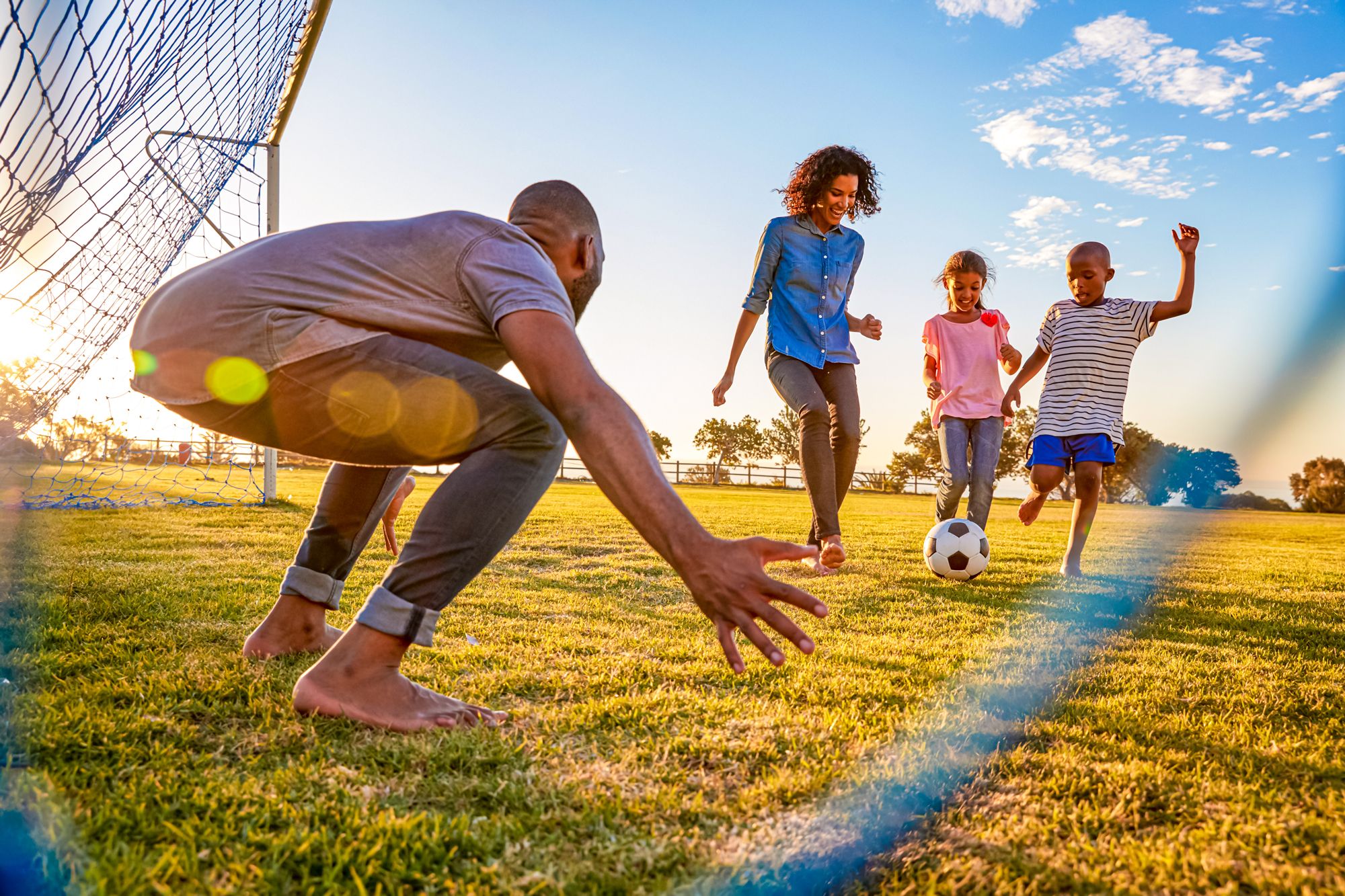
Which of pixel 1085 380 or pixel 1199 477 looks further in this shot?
pixel 1085 380

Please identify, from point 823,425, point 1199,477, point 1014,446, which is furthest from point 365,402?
point 1014,446

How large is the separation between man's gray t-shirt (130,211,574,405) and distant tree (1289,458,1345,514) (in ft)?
107

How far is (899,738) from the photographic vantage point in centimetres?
201

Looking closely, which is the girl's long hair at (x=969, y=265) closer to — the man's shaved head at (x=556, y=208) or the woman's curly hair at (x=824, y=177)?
the woman's curly hair at (x=824, y=177)

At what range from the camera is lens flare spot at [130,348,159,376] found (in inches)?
81.9

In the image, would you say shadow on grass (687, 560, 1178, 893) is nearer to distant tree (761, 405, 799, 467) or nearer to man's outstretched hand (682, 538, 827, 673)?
man's outstretched hand (682, 538, 827, 673)

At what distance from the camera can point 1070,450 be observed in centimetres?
545

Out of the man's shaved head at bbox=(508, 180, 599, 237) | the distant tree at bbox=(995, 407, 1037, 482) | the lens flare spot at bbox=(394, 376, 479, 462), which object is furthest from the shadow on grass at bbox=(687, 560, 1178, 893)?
the distant tree at bbox=(995, 407, 1037, 482)

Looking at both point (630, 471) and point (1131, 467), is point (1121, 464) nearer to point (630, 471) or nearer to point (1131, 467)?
point (1131, 467)

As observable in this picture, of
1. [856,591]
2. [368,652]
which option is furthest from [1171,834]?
[856,591]

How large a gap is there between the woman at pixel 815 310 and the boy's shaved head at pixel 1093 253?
156 cm

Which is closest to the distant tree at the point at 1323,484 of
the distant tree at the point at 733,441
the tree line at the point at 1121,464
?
the tree line at the point at 1121,464

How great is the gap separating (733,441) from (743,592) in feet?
219

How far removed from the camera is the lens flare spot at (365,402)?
1.99m
